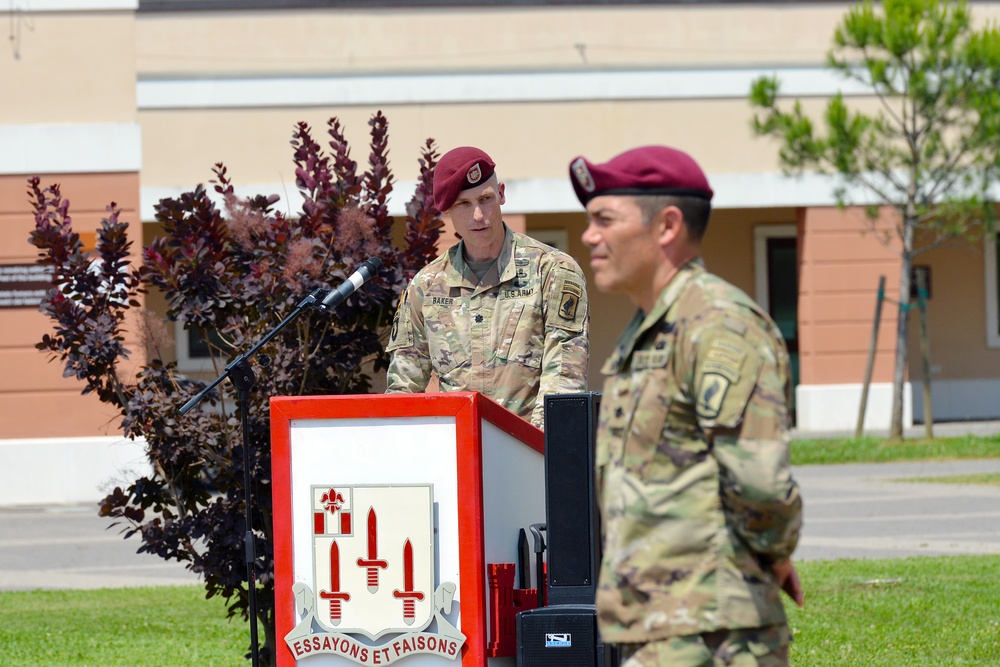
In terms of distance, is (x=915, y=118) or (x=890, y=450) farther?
(x=915, y=118)

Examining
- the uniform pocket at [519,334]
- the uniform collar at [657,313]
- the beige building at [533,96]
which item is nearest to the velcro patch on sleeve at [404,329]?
the uniform pocket at [519,334]

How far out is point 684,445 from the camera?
2994 millimetres

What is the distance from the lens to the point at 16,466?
1609 cm

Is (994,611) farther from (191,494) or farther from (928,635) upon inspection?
(191,494)

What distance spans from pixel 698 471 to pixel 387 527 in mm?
1739

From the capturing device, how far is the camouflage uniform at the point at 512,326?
16.6 feet

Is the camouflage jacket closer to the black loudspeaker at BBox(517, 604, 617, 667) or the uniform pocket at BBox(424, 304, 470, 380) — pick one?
the black loudspeaker at BBox(517, 604, 617, 667)

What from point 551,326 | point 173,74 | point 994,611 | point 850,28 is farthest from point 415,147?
point 551,326

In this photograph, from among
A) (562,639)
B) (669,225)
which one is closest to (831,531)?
(562,639)

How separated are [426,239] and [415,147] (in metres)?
13.9

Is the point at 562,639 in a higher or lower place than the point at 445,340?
lower

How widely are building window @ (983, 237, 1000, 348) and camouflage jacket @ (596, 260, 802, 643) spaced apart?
21969mm

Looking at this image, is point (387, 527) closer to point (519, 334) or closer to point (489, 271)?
point (519, 334)

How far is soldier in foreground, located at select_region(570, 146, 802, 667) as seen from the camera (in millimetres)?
2898
